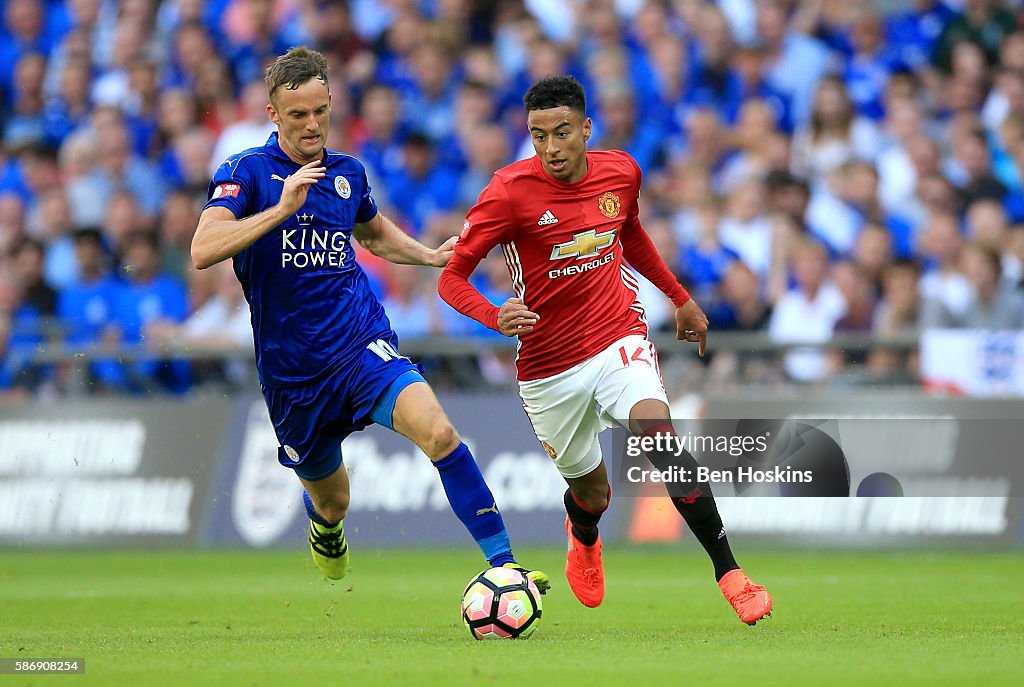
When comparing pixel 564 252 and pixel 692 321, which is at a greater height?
pixel 564 252

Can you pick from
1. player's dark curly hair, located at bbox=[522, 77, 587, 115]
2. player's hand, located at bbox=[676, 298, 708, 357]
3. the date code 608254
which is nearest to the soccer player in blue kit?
player's dark curly hair, located at bbox=[522, 77, 587, 115]

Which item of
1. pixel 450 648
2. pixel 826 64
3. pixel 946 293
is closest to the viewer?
pixel 450 648

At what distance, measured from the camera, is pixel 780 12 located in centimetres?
1769

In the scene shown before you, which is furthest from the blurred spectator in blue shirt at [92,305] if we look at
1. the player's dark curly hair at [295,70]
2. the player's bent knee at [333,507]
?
the player's dark curly hair at [295,70]

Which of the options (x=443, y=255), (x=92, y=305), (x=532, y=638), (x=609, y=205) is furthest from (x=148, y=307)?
(x=532, y=638)

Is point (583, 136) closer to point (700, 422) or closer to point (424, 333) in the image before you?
point (700, 422)

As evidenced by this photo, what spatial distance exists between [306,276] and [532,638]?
87.5 inches

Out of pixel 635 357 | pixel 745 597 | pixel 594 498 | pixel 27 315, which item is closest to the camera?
pixel 745 597

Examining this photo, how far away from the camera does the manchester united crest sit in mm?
8664

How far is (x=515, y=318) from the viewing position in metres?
7.84

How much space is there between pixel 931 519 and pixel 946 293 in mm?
2213

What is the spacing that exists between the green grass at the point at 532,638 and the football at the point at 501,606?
15 cm

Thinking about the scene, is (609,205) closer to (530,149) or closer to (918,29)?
(530,149)

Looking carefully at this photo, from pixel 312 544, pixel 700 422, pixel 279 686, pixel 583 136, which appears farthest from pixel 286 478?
pixel 279 686
